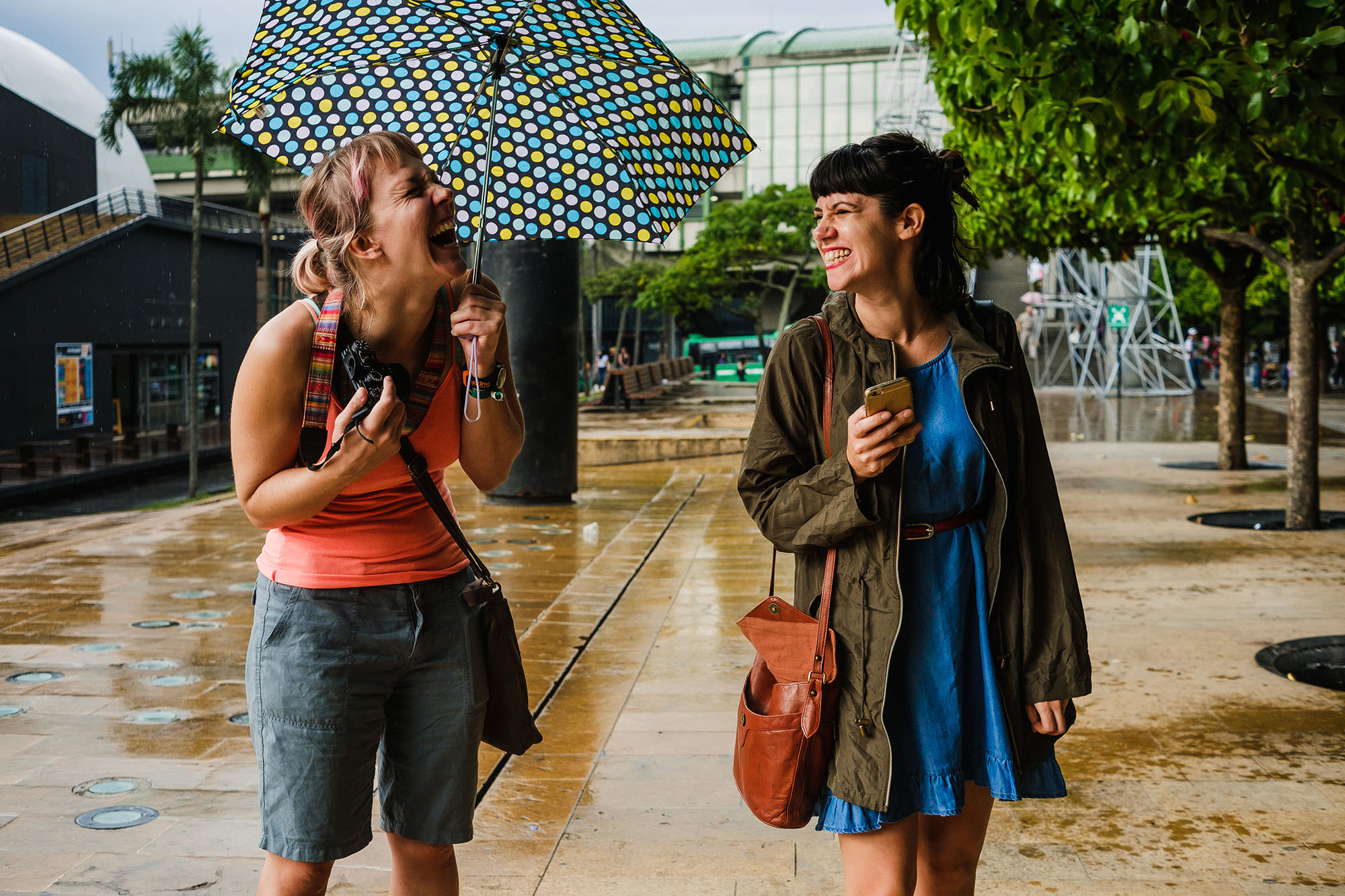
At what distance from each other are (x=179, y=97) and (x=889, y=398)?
27.2 meters

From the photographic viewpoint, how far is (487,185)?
8.35 feet

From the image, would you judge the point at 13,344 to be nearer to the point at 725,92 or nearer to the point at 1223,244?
the point at 1223,244

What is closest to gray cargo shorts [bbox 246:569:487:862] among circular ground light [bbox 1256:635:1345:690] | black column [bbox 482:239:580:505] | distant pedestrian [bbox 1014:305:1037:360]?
circular ground light [bbox 1256:635:1345:690]

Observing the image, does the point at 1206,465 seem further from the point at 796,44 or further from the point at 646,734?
the point at 796,44

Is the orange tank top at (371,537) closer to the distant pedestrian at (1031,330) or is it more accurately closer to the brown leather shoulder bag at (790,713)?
the brown leather shoulder bag at (790,713)

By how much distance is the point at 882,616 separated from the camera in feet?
7.64

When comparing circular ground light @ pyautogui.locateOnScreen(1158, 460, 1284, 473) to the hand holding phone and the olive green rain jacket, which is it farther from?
the hand holding phone

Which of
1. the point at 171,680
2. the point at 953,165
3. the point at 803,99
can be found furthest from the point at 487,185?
the point at 803,99

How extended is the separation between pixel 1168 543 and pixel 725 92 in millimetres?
59085

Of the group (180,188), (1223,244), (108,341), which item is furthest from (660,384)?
(180,188)

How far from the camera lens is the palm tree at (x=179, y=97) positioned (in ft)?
84.0

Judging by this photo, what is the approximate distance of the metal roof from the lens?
65.0 meters

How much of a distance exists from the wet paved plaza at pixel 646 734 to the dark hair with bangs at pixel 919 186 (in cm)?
185

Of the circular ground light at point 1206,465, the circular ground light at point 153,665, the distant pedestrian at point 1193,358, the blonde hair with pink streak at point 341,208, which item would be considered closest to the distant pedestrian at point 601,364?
the distant pedestrian at point 1193,358
